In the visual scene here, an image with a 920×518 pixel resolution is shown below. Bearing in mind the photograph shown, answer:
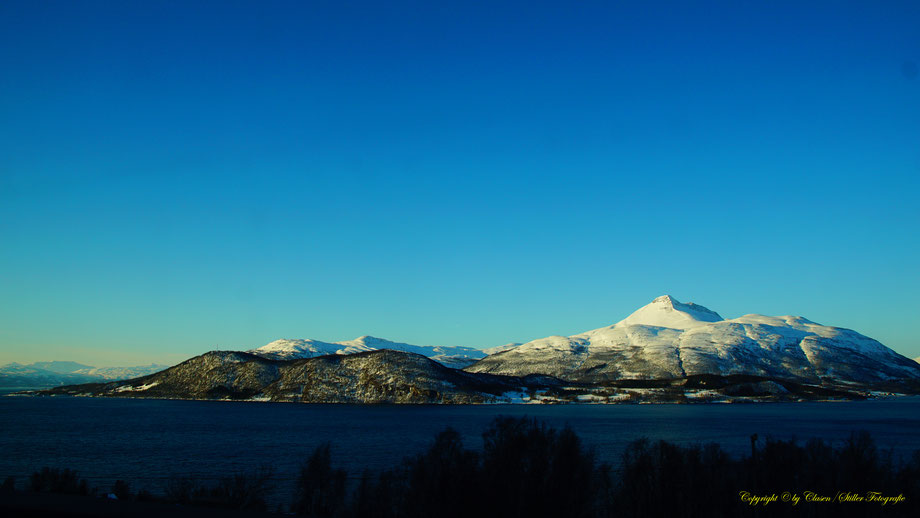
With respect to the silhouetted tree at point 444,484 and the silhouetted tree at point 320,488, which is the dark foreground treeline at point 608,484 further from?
the silhouetted tree at point 320,488

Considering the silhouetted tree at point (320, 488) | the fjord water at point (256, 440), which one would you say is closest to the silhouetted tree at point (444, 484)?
the silhouetted tree at point (320, 488)

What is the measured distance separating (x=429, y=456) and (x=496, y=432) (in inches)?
152

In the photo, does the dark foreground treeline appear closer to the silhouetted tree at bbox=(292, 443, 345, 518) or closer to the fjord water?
the silhouetted tree at bbox=(292, 443, 345, 518)

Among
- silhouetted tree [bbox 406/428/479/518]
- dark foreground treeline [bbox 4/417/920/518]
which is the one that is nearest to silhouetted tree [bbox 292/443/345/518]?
dark foreground treeline [bbox 4/417/920/518]

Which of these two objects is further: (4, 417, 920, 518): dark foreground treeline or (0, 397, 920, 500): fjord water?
(0, 397, 920, 500): fjord water

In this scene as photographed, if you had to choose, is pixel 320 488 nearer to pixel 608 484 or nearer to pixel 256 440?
pixel 608 484

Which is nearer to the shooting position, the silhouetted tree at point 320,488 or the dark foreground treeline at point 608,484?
the dark foreground treeline at point 608,484

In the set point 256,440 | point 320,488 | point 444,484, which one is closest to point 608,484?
point 444,484

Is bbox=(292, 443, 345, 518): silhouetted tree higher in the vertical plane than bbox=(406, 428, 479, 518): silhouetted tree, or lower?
lower

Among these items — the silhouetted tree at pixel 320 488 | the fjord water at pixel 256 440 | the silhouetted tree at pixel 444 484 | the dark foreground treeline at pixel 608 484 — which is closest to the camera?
the silhouetted tree at pixel 444 484

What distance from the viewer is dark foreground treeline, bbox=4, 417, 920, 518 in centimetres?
3105

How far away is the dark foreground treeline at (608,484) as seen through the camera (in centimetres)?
3105

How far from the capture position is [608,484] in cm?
3638

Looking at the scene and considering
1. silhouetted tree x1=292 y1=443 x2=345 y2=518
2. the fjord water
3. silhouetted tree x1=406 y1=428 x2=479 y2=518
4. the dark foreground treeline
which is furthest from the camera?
the fjord water
